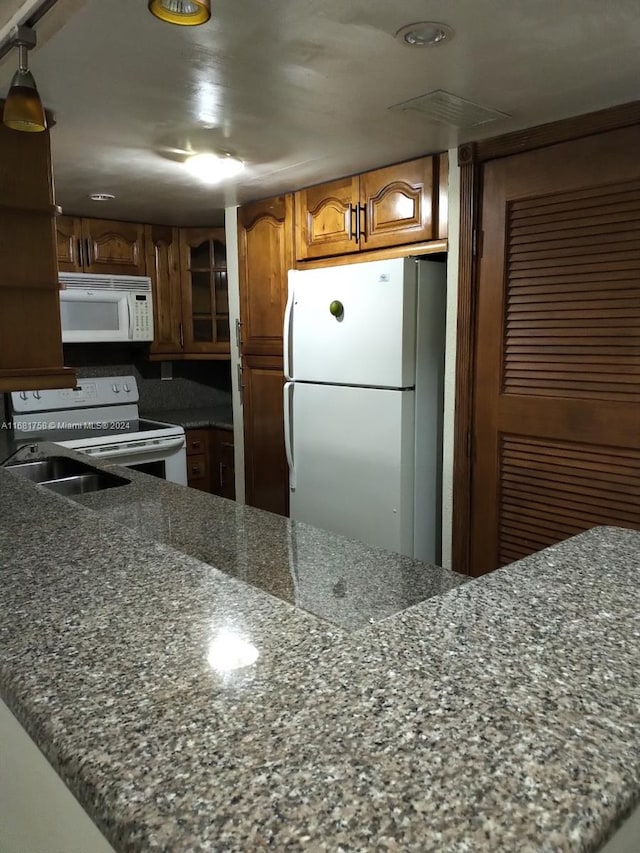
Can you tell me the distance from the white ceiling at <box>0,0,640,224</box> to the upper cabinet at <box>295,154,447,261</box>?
0.31 ft

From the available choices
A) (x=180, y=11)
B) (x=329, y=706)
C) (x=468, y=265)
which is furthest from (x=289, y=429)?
(x=329, y=706)

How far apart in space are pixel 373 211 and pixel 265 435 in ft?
4.37

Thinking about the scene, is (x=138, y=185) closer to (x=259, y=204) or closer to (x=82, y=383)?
(x=259, y=204)

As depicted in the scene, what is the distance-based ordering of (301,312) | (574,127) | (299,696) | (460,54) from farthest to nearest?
(301,312), (574,127), (460,54), (299,696)

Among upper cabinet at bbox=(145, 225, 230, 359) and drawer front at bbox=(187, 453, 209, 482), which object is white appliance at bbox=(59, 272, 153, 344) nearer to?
upper cabinet at bbox=(145, 225, 230, 359)

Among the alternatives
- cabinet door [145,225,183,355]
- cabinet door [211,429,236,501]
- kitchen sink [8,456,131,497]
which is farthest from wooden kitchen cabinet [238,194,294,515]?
kitchen sink [8,456,131,497]

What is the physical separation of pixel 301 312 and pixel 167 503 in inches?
50.2

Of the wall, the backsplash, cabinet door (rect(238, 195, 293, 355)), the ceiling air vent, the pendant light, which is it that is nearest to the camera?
the pendant light

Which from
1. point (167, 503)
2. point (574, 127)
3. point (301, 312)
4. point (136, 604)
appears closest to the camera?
point (136, 604)

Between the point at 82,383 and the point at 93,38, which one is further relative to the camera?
the point at 82,383

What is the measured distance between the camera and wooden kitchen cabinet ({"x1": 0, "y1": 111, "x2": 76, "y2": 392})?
6.78ft

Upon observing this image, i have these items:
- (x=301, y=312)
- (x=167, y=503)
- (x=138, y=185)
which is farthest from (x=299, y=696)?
(x=138, y=185)

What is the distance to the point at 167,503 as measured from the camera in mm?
1947

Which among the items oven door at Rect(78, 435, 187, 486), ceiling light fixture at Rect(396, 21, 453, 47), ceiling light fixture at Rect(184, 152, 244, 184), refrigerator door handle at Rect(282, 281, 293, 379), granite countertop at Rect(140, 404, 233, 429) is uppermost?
ceiling light fixture at Rect(396, 21, 453, 47)
